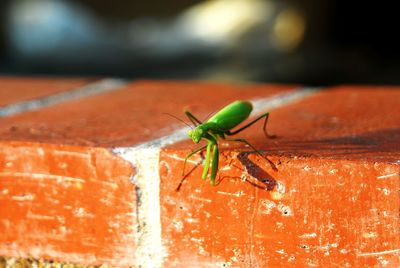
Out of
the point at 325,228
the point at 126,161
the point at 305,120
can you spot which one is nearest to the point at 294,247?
the point at 325,228

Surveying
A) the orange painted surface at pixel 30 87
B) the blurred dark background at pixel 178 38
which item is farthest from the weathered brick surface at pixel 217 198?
the blurred dark background at pixel 178 38

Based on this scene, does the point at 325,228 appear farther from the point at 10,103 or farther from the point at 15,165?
the point at 10,103

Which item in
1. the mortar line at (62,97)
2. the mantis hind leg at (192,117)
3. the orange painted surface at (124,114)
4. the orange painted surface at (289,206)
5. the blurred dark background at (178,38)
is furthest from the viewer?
the blurred dark background at (178,38)

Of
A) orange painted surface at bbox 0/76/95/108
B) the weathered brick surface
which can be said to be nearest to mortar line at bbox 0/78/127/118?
orange painted surface at bbox 0/76/95/108

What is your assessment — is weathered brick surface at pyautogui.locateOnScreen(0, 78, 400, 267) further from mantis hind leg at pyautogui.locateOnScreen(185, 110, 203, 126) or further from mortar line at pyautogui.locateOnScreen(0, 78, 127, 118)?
mortar line at pyautogui.locateOnScreen(0, 78, 127, 118)

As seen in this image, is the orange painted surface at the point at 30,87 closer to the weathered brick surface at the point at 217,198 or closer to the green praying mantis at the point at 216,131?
the weathered brick surface at the point at 217,198

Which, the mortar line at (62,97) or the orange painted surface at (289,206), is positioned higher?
the mortar line at (62,97)

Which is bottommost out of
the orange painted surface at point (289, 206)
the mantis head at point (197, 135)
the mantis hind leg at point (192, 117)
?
the orange painted surface at point (289, 206)
